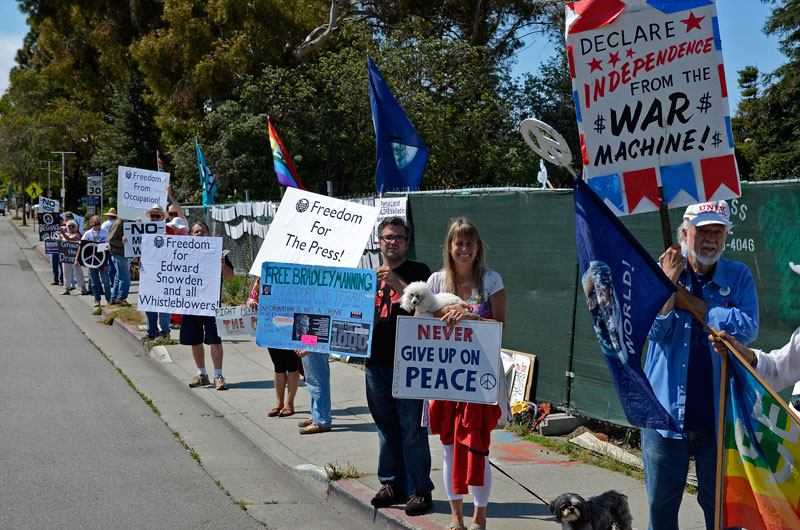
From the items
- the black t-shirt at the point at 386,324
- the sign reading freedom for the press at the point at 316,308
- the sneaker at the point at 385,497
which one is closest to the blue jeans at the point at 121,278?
the sign reading freedom for the press at the point at 316,308

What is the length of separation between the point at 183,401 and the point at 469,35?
81.2 ft

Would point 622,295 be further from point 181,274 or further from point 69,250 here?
point 69,250

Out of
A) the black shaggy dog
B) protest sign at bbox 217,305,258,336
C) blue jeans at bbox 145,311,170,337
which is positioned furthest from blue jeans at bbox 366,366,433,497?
blue jeans at bbox 145,311,170,337

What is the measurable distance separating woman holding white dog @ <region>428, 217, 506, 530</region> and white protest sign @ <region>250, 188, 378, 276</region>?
1.16 metres

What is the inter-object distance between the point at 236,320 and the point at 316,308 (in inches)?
127

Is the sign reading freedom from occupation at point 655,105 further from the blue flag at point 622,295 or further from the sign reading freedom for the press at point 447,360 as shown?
the sign reading freedom for the press at point 447,360

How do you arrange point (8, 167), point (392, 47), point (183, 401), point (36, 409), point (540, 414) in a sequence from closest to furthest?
point (540, 414) < point (36, 409) < point (183, 401) < point (392, 47) < point (8, 167)

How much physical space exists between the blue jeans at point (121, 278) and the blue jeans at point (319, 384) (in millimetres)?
10702

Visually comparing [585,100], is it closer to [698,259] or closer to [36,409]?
[698,259]

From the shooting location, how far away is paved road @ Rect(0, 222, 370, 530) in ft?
17.5

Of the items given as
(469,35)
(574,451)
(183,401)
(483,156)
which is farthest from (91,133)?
(574,451)

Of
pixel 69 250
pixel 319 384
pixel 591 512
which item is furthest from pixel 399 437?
pixel 69 250

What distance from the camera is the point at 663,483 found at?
3.51 metres

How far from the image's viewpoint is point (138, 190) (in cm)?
1395
